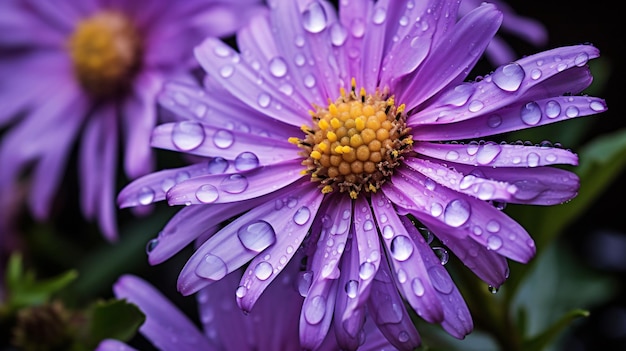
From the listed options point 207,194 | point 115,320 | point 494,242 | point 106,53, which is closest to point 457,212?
point 494,242

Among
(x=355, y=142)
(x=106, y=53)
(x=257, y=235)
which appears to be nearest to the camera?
(x=257, y=235)

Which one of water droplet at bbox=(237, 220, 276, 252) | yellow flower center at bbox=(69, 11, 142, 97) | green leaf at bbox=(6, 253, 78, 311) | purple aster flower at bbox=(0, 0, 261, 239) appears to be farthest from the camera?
yellow flower center at bbox=(69, 11, 142, 97)

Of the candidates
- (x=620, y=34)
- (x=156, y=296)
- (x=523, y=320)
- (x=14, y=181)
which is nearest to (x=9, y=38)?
(x=14, y=181)

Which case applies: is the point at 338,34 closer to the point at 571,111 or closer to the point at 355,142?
the point at 355,142

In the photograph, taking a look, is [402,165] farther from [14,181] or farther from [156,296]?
[14,181]

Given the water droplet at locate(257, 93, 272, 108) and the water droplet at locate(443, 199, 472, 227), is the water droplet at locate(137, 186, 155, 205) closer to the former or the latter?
the water droplet at locate(257, 93, 272, 108)

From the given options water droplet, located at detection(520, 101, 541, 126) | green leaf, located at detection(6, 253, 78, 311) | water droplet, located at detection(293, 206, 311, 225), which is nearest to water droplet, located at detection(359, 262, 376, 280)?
water droplet, located at detection(293, 206, 311, 225)
